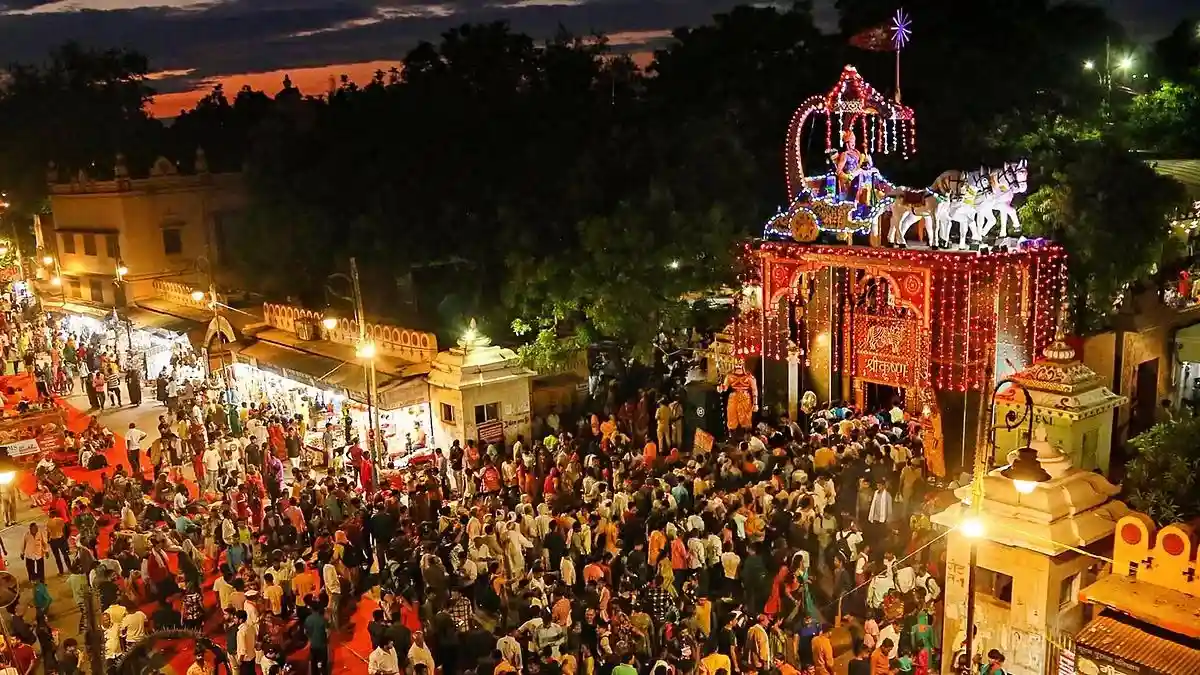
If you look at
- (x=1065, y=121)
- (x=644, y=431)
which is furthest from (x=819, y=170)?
(x=644, y=431)

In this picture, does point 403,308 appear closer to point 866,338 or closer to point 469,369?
point 469,369

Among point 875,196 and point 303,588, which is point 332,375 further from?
point 875,196

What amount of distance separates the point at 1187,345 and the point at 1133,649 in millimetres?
13803

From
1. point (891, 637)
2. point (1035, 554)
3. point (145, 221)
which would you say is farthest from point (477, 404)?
point (145, 221)

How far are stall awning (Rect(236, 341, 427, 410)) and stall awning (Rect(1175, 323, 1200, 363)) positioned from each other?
14.1 m

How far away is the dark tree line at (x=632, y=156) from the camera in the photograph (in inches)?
766

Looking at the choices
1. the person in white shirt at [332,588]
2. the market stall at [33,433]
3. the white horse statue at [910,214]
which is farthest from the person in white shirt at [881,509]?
the market stall at [33,433]

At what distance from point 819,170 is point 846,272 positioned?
19.5 feet

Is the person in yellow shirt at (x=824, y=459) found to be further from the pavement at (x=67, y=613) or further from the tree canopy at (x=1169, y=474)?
the tree canopy at (x=1169, y=474)

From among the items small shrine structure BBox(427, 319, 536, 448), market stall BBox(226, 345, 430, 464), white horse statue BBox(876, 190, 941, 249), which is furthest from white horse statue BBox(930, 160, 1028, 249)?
market stall BBox(226, 345, 430, 464)

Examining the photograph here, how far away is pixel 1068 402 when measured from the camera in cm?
1491

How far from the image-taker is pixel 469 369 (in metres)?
18.1

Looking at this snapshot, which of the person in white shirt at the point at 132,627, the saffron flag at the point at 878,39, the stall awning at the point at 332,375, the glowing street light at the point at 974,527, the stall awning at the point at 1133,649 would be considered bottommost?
the person in white shirt at the point at 132,627

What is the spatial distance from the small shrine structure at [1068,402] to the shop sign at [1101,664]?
6.29 metres
